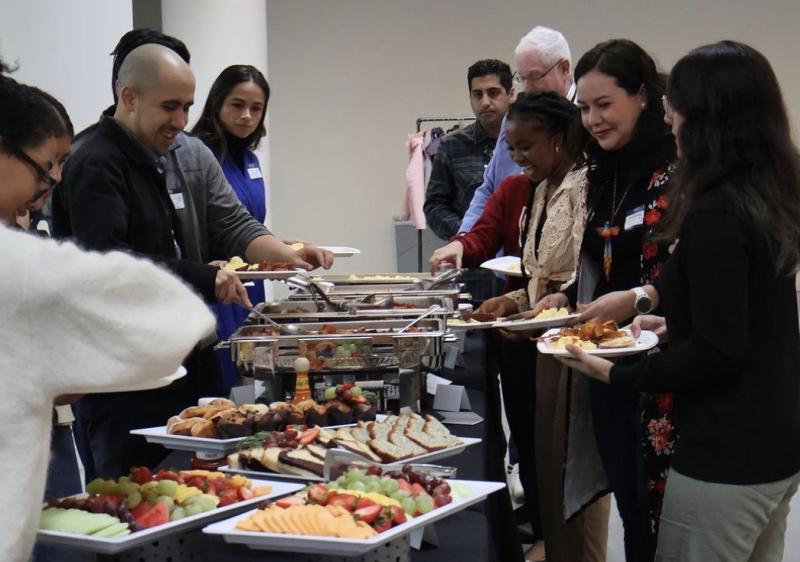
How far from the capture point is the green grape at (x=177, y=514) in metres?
1.14

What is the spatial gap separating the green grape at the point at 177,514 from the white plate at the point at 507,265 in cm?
186

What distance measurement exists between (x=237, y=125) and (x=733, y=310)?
2.21m

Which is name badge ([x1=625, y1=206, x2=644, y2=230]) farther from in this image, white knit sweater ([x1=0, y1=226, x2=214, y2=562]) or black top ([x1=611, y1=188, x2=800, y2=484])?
white knit sweater ([x1=0, y1=226, x2=214, y2=562])

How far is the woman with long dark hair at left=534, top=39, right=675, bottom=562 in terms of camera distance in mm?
2133

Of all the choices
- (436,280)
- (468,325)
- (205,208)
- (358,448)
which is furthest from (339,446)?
(436,280)

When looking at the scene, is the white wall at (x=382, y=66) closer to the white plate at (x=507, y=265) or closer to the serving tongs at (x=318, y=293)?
the white plate at (x=507, y=265)

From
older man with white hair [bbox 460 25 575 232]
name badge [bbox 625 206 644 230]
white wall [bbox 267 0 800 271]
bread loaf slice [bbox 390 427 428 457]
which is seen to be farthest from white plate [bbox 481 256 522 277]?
white wall [bbox 267 0 800 271]

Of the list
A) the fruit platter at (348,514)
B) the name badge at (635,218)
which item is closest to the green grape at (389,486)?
the fruit platter at (348,514)

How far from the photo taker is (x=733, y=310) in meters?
1.54

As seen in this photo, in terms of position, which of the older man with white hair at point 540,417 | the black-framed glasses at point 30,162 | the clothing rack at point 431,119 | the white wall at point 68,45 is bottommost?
the older man with white hair at point 540,417

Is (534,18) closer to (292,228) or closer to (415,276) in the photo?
(292,228)

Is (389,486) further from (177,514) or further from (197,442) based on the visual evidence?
(197,442)

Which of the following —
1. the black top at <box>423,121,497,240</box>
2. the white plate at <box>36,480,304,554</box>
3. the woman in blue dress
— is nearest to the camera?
the white plate at <box>36,480,304,554</box>

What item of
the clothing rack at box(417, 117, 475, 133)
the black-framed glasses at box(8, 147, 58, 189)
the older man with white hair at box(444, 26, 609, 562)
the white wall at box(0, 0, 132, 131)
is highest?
the white wall at box(0, 0, 132, 131)
